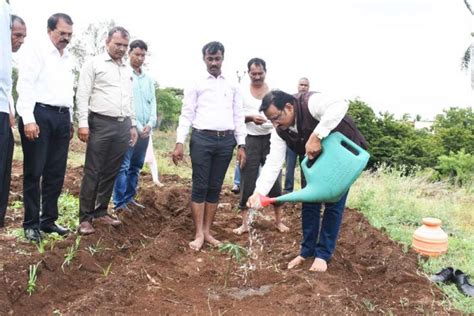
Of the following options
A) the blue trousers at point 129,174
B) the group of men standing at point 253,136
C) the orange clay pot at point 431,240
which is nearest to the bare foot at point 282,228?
the group of men standing at point 253,136

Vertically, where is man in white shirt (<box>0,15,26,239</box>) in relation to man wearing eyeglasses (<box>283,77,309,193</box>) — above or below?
above

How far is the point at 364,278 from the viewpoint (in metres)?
3.79

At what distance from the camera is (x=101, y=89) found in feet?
13.4

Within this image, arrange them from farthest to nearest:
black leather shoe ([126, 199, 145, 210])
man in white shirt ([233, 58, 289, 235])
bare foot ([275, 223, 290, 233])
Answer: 1. black leather shoe ([126, 199, 145, 210])
2. bare foot ([275, 223, 290, 233])
3. man in white shirt ([233, 58, 289, 235])

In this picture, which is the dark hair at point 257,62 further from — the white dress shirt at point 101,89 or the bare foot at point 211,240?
the bare foot at point 211,240

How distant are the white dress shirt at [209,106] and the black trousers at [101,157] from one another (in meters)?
0.52

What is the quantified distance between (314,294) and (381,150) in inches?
534

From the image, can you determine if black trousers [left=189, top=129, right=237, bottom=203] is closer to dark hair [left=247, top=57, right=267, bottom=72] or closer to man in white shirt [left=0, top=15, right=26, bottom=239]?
dark hair [left=247, top=57, right=267, bottom=72]

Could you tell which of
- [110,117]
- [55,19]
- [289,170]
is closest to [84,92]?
[110,117]

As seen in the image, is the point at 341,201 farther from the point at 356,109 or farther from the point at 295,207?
the point at 356,109

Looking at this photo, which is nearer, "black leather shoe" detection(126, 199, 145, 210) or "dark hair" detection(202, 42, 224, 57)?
"dark hair" detection(202, 42, 224, 57)

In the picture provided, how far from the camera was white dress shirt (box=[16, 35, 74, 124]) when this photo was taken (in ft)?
11.8

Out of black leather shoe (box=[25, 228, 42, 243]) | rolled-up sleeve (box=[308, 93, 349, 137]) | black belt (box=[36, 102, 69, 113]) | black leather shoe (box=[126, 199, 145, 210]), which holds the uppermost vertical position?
rolled-up sleeve (box=[308, 93, 349, 137])

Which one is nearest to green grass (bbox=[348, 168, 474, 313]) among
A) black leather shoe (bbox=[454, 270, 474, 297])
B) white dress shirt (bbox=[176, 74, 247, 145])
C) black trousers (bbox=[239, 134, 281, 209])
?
black leather shoe (bbox=[454, 270, 474, 297])
